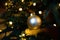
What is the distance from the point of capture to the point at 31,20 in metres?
1.13

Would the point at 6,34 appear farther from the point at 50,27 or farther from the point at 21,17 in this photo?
the point at 50,27

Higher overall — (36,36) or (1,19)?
(1,19)

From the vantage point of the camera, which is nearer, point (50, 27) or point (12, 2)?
point (50, 27)

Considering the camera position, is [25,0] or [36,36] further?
[25,0]

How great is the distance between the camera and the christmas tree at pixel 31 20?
1.14 m

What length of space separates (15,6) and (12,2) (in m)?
0.06

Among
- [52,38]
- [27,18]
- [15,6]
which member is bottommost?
[52,38]

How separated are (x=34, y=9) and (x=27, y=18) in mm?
100

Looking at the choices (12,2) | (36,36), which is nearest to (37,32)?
(36,36)

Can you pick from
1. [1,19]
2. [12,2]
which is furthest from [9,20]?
[12,2]

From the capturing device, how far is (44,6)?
1.21 meters

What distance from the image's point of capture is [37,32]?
45.4 inches

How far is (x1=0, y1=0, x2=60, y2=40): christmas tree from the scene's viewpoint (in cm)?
114

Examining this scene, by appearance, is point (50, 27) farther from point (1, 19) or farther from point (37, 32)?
point (1, 19)
